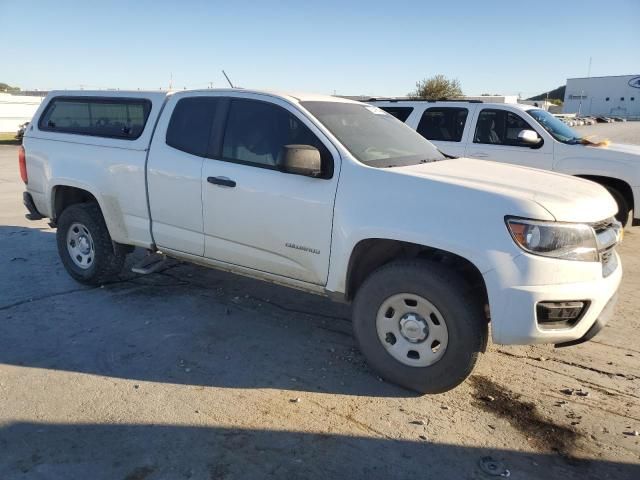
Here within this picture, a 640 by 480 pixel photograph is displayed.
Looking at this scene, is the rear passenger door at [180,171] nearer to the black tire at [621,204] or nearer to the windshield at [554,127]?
the windshield at [554,127]

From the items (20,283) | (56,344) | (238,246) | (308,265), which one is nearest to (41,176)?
(20,283)

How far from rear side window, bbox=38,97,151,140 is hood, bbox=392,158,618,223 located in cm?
265

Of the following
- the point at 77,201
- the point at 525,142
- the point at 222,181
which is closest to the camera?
the point at 222,181

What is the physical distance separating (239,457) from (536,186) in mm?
2479

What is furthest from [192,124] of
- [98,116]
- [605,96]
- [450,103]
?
[605,96]

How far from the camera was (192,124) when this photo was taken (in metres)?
4.59

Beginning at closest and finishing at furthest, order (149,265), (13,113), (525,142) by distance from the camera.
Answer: (149,265), (525,142), (13,113)

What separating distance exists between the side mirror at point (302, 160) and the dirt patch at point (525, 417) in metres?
1.86

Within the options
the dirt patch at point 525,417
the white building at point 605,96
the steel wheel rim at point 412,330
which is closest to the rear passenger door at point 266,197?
the steel wheel rim at point 412,330

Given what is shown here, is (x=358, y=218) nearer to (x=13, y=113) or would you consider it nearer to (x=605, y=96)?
(x=13, y=113)

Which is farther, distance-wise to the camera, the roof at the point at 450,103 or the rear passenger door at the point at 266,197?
the roof at the point at 450,103

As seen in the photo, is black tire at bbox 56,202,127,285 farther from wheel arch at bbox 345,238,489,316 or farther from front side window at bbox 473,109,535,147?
front side window at bbox 473,109,535,147

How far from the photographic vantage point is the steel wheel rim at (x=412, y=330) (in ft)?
11.2

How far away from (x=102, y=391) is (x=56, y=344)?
3.04 ft
